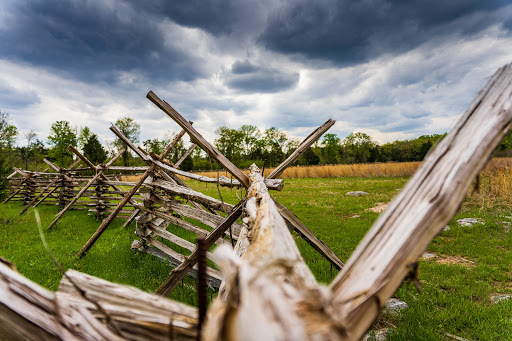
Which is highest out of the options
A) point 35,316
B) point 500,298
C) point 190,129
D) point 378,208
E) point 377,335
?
point 190,129

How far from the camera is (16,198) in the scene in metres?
15.8

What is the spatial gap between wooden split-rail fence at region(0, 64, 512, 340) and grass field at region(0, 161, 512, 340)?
17.2 inches

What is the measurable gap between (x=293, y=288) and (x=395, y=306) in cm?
374

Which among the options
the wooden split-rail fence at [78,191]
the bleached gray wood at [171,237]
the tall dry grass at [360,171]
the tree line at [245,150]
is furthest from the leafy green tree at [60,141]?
the bleached gray wood at [171,237]

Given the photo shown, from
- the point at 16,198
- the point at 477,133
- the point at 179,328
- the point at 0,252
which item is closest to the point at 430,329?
the point at 477,133

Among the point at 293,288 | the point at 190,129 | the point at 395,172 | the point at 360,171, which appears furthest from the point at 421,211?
the point at 360,171

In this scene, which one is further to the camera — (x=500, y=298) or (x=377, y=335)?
(x=500, y=298)

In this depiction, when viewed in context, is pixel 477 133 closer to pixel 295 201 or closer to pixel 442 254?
pixel 442 254

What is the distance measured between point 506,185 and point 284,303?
41.0ft

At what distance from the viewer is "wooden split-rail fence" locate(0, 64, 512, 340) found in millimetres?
553

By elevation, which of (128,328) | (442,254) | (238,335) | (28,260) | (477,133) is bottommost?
(442,254)

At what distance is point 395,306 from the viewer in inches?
135

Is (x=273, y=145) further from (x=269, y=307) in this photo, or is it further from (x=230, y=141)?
(x=269, y=307)

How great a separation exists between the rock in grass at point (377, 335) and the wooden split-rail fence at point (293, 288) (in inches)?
103
